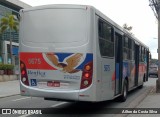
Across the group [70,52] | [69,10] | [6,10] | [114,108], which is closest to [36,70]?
[70,52]

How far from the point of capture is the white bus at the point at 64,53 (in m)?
9.96

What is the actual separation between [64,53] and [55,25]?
919 millimetres

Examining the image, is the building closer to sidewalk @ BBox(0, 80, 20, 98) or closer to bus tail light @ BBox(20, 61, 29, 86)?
sidewalk @ BBox(0, 80, 20, 98)

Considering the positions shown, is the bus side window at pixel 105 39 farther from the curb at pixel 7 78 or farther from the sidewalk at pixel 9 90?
the curb at pixel 7 78

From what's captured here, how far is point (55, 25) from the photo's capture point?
10367 mm

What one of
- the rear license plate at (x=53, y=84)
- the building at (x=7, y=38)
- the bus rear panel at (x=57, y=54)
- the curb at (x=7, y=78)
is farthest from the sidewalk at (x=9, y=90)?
the building at (x=7, y=38)

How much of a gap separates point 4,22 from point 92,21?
120ft

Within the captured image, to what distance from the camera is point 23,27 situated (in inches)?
431

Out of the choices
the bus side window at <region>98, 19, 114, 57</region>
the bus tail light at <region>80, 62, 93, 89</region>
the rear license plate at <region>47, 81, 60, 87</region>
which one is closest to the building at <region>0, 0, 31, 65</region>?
the bus side window at <region>98, 19, 114, 57</region>

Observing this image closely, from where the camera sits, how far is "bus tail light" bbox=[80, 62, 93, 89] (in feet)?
32.6

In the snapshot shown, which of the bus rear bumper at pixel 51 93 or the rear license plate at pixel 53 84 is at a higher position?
the rear license plate at pixel 53 84

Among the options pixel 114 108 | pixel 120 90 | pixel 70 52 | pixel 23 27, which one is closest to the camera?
pixel 70 52

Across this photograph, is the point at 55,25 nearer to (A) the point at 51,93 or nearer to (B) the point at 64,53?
(B) the point at 64,53

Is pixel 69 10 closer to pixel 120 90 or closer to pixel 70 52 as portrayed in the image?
pixel 70 52
